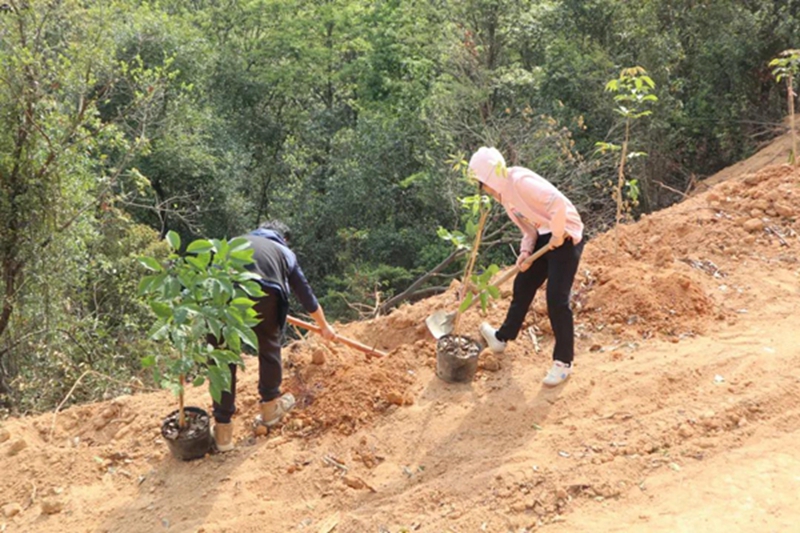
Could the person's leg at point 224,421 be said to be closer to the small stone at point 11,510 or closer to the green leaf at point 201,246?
the green leaf at point 201,246

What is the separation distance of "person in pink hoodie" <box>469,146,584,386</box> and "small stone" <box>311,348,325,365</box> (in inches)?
54.2

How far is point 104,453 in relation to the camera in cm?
389

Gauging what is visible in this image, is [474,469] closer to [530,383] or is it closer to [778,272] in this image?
Answer: [530,383]

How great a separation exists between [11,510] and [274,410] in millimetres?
1485

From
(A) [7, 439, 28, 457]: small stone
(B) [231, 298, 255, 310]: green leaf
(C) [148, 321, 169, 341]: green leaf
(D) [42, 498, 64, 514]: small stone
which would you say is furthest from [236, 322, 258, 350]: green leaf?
(A) [7, 439, 28, 457]: small stone

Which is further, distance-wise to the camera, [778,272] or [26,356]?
[26,356]

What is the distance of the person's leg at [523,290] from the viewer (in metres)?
3.90

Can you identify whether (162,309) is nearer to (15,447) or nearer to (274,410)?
(274,410)

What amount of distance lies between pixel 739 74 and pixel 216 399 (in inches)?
426

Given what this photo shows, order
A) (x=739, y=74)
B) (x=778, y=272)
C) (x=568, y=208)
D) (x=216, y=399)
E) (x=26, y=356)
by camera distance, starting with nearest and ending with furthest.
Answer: (x=216, y=399) → (x=568, y=208) → (x=778, y=272) → (x=26, y=356) → (x=739, y=74)

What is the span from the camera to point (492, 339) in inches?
166

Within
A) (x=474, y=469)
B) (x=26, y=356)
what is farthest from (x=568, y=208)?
(x=26, y=356)

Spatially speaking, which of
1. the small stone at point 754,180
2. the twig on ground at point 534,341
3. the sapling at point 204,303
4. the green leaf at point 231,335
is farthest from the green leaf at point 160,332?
the small stone at point 754,180

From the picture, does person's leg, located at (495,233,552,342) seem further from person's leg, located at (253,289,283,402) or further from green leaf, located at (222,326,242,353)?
green leaf, located at (222,326,242,353)
